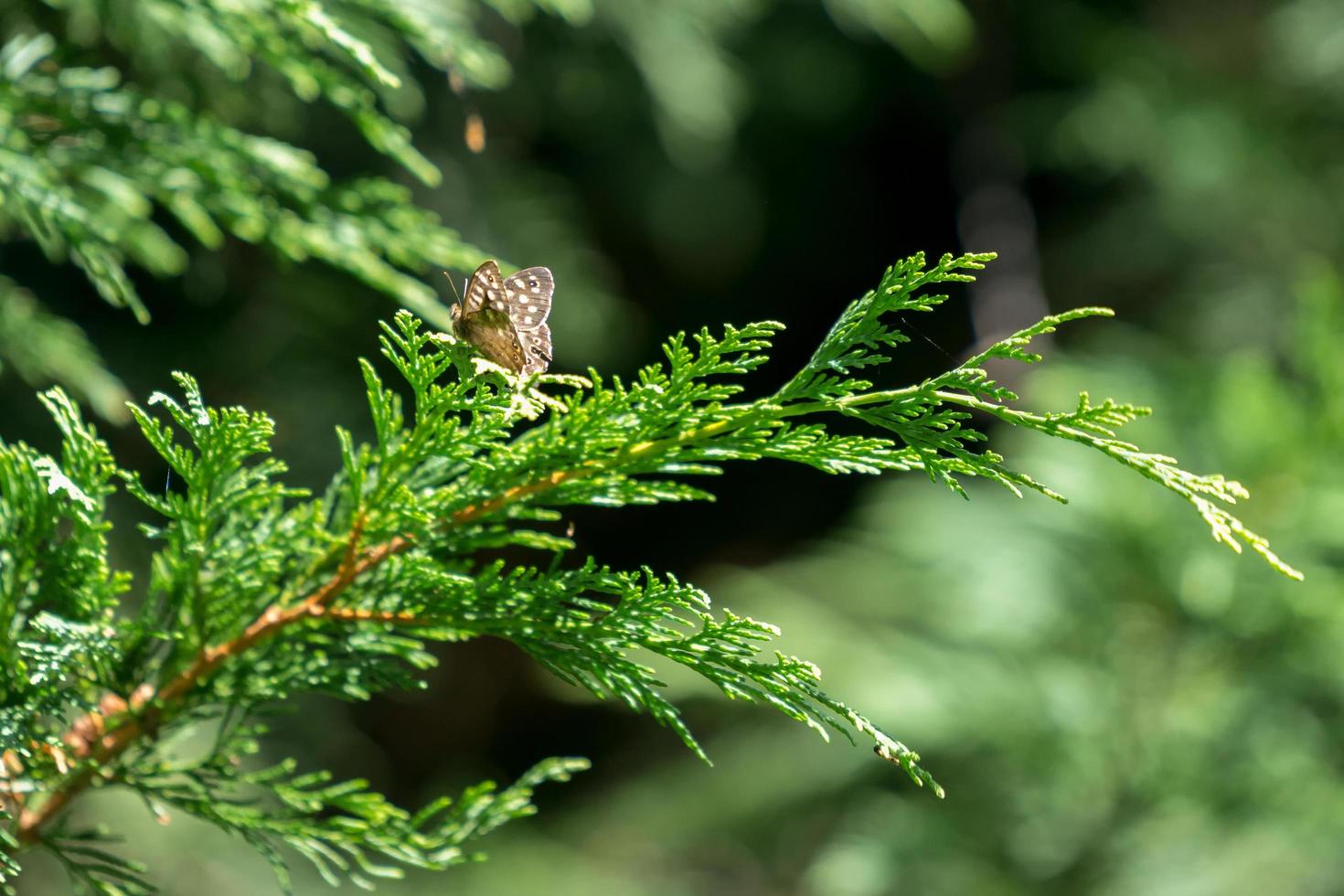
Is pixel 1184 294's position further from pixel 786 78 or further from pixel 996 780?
pixel 996 780

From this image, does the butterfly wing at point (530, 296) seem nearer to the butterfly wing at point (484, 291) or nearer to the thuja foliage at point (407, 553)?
the butterfly wing at point (484, 291)

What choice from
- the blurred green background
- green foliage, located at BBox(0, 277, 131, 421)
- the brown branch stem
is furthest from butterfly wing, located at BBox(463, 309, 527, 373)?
the blurred green background

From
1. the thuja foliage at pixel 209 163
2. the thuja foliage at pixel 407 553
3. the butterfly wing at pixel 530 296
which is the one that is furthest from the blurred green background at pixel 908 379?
the thuja foliage at pixel 407 553

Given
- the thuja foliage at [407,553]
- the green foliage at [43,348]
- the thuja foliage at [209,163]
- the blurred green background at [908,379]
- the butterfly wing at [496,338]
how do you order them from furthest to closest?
the blurred green background at [908,379] < the green foliage at [43,348] < the thuja foliage at [209,163] < the butterfly wing at [496,338] < the thuja foliage at [407,553]

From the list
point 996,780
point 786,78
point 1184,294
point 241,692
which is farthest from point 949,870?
point 786,78

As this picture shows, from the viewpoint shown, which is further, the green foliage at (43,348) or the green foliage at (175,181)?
the green foliage at (43,348)

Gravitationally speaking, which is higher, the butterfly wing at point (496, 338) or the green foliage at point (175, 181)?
the green foliage at point (175, 181)
